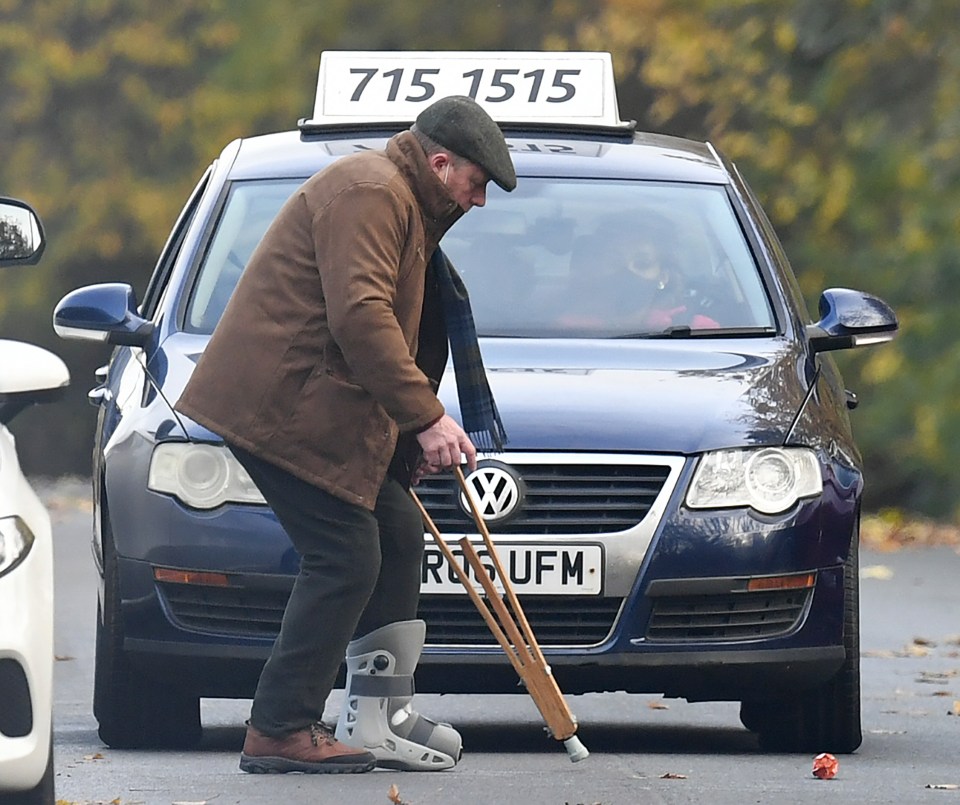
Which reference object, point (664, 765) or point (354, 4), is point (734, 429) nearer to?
point (664, 765)

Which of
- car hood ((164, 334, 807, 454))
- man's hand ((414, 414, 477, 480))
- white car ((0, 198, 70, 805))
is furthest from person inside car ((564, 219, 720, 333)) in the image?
white car ((0, 198, 70, 805))

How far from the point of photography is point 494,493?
22.5ft

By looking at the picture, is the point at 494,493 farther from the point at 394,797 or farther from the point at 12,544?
the point at 12,544

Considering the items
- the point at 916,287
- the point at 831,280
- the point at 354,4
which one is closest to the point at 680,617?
the point at 916,287

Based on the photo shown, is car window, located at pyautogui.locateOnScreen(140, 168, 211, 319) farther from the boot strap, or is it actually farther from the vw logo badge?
the boot strap

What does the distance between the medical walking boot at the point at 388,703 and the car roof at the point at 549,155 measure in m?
1.86

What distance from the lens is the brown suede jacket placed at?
20.5ft

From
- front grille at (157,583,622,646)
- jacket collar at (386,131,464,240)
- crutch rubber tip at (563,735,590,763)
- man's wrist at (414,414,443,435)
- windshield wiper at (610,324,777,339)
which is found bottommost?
crutch rubber tip at (563,735,590,763)

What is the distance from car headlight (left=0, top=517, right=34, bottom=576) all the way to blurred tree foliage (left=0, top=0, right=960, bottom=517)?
17.0 metres

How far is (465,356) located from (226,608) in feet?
2.97

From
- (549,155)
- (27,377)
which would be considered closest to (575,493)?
(549,155)

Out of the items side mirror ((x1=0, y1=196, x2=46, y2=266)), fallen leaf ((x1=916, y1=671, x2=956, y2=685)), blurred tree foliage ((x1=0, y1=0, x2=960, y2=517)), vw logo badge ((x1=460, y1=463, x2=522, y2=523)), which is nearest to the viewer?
side mirror ((x1=0, y1=196, x2=46, y2=266))

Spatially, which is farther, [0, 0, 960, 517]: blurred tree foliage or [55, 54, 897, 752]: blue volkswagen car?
[0, 0, 960, 517]: blurred tree foliage

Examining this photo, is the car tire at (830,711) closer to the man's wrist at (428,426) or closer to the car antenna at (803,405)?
the car antenna at (803,405)
